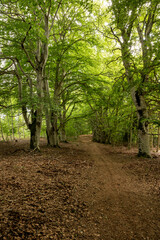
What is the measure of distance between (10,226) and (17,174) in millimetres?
3163

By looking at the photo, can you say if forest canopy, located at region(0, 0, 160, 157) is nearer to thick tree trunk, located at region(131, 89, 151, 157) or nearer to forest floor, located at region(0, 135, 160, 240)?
thick tree trunk, located at region(131, 89, 151, 157)

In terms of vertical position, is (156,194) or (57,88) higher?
(57,88)

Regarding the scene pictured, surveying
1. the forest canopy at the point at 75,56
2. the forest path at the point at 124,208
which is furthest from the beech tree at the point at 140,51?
the forest path at the point at 124,208

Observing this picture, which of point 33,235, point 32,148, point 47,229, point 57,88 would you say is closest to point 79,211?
point 47,229

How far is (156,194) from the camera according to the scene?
16.6 ft

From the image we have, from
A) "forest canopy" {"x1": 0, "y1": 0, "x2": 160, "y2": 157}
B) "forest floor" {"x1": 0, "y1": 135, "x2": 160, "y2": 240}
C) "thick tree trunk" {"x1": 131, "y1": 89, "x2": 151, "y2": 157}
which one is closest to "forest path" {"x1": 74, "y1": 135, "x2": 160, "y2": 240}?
"forest floor" {"x1": 0, "y1": 135, "x2": 160, "y2": 240}

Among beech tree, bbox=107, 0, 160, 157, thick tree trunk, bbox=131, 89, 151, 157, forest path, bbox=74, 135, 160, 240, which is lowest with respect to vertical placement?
forest path, bbox=74, 135, 160, 240

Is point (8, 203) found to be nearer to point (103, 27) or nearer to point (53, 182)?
point (53, 182)

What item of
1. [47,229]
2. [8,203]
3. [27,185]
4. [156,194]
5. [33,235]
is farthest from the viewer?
[156,194]

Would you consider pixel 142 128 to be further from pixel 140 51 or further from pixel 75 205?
pixel 75 205

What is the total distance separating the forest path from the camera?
3330mm

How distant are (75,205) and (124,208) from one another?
154cm

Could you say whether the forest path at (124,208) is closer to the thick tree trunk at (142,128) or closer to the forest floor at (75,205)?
the forest floor at (75,205)

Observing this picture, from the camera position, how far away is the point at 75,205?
4.20 m
